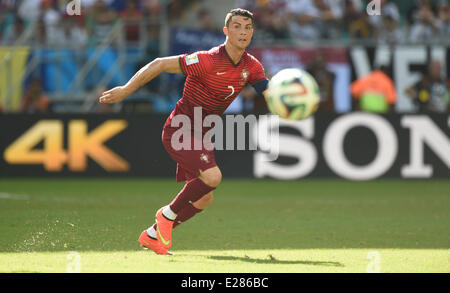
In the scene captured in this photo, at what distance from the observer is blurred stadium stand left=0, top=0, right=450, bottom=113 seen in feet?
56.4

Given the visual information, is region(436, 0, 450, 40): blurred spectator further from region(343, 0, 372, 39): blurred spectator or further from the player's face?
the player's face

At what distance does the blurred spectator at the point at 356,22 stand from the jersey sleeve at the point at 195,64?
10.5 metres

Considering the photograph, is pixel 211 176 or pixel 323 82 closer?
pixel 211 176

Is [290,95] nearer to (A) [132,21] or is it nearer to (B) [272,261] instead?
(B) [272,261]

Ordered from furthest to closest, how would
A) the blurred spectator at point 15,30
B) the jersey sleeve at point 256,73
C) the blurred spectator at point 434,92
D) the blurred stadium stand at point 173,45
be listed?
1. the blurred spectator at point 15,30
2. the blurred stadium stand at point 173,45
3. the blurred spectator at point 434,92
4. the jersey sleeve at point 256,73

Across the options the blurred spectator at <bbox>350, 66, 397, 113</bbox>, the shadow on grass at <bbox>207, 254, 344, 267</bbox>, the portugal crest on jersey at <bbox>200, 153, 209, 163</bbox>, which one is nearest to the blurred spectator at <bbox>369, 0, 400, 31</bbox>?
the blurred spectator at <bbox>350, 66, 397, 113</bbox>

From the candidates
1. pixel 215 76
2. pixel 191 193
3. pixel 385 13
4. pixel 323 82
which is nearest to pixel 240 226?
pixel 191 193

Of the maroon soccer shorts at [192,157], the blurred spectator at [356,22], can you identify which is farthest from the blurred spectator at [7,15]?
the maroon soccer shorts at [192,157]

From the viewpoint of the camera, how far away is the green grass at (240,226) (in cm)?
722

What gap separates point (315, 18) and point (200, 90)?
1078 centimetres

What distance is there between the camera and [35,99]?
16.6 metres

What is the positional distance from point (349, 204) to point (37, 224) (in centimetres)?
478

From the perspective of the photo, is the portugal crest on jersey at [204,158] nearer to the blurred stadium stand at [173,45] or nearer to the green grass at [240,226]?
the green grass at [240,226]
